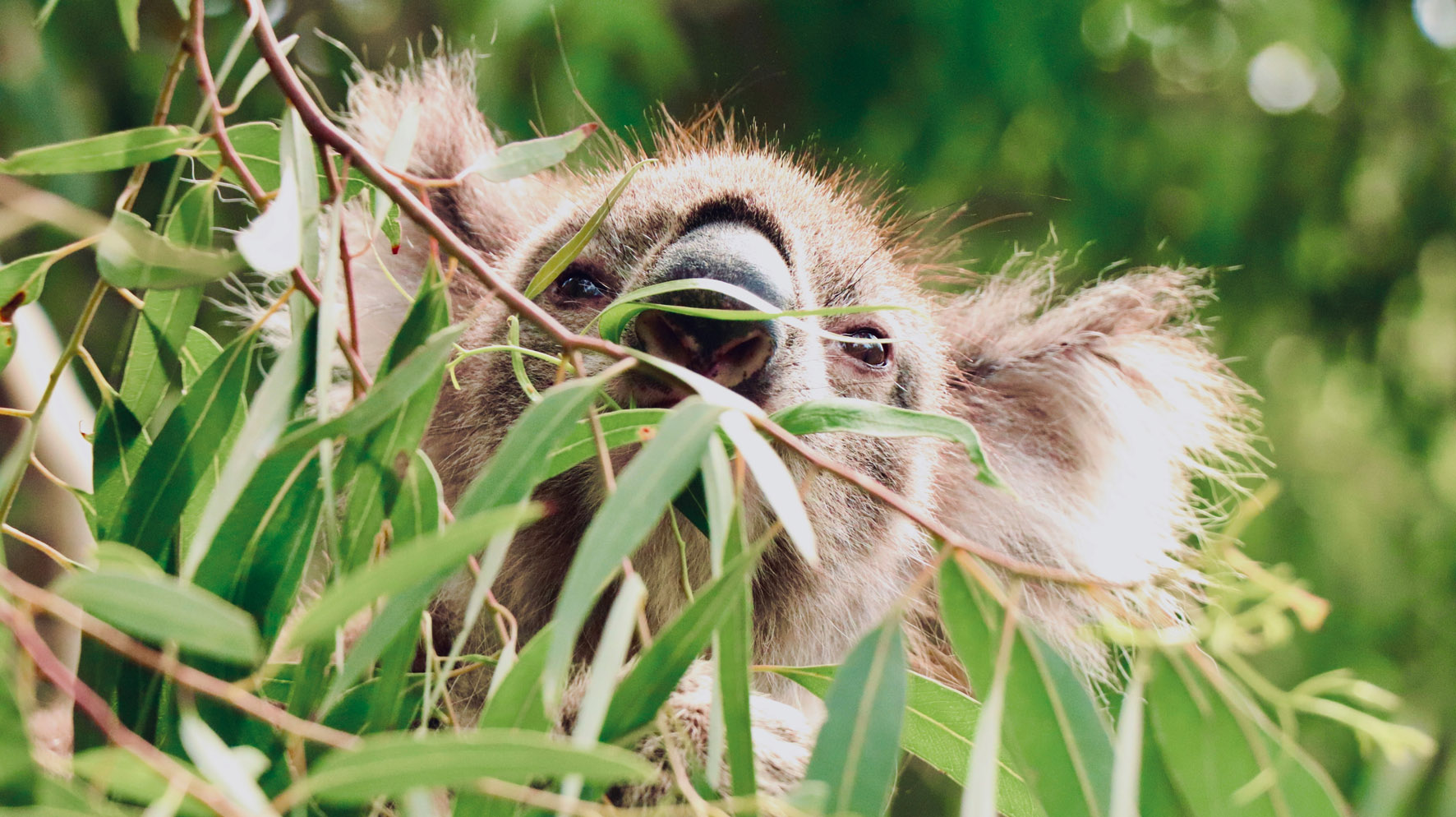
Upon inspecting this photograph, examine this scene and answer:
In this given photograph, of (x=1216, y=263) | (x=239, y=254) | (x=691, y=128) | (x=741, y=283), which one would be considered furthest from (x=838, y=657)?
(x=1216, y=263)

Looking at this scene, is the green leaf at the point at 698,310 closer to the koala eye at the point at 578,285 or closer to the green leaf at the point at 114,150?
the green leaf at the point at 114,150

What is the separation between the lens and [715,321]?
3.65 ft

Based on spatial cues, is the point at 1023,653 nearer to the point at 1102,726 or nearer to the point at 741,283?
the point at 1102,726

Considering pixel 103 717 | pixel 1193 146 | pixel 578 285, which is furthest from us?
pixel 1193 146

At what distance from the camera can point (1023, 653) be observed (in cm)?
71

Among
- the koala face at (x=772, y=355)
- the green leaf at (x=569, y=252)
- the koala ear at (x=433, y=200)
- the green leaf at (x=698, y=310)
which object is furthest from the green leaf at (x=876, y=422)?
the koala ear at (x=433, y=200)

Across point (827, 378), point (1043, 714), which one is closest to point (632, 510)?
point (1043, 714)

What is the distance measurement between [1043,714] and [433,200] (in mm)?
1377

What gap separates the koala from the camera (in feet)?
4.31

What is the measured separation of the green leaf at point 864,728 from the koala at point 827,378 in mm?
483

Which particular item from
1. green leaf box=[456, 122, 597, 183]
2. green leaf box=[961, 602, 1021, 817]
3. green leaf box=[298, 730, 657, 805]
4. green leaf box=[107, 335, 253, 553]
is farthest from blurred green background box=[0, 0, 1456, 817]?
green leaf box=[298, 730, 657, 805]

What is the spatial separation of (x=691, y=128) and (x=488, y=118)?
878mm

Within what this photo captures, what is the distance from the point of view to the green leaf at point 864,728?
2.12 ft

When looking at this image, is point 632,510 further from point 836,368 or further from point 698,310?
point 836,368
